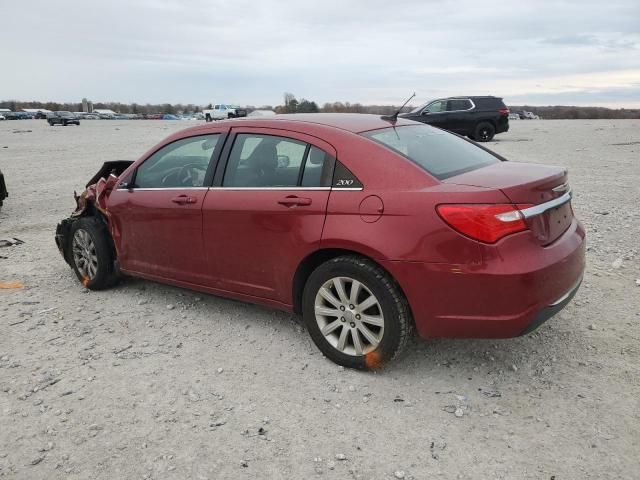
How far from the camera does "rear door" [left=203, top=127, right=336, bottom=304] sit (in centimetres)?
366

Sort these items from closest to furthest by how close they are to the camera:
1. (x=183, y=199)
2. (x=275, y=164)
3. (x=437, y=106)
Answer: (x=275, y=164)
(x=183, y=199)
(x=437, y=106)

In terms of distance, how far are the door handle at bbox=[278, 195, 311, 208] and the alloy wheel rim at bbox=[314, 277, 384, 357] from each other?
21.1 inches

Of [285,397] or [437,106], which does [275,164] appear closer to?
[285,397]

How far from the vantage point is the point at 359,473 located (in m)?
2.68

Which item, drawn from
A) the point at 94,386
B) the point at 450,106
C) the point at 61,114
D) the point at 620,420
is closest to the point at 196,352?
the point at 94,386

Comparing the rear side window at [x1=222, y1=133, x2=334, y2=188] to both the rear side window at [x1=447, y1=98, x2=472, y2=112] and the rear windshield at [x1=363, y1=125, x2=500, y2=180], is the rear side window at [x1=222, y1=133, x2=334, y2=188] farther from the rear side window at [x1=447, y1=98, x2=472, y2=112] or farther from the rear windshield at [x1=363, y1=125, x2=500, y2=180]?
the rear side window at [x1=447, y1=98, x2=472, y2=112]

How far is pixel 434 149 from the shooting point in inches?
152

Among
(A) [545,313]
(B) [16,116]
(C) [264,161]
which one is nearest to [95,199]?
(C) [264,161]

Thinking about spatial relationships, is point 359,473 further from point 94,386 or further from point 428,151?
point 428,151

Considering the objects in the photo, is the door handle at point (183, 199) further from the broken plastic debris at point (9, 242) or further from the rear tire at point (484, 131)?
the rear tire at point (484, 131)

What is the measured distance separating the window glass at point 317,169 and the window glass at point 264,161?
0.08 m

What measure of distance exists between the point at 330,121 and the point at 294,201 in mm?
698

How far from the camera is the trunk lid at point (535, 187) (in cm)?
314

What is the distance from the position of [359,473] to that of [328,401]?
0.67 meters
